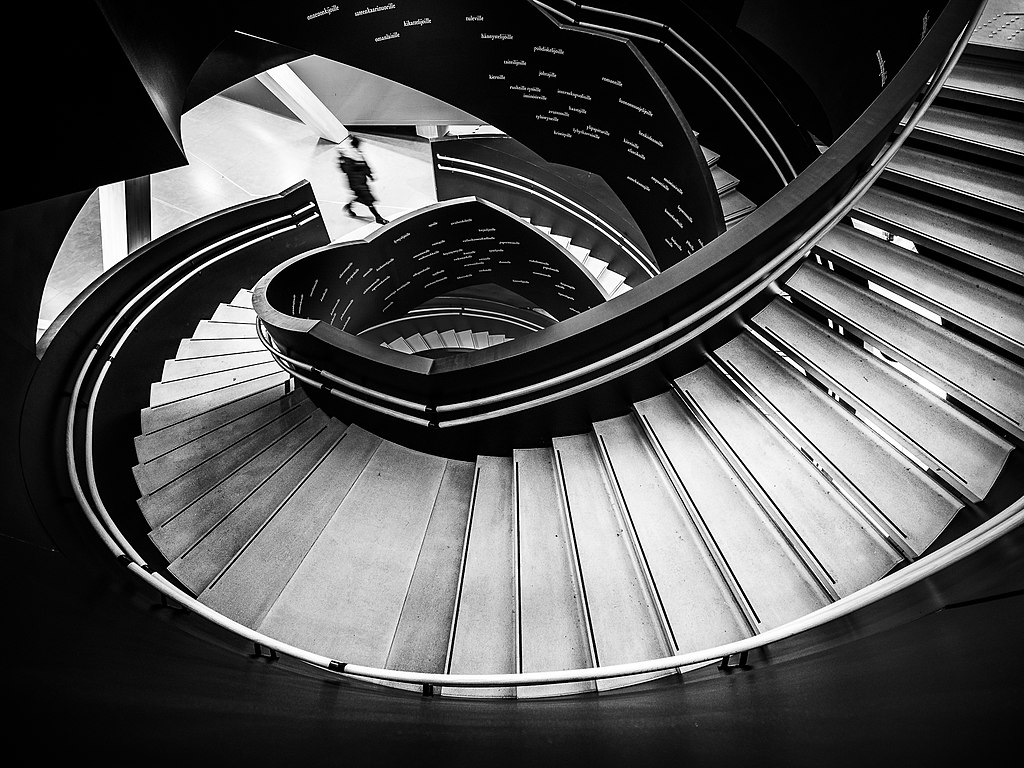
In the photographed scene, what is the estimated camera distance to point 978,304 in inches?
108

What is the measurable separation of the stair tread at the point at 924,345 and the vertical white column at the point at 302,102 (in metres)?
10.3

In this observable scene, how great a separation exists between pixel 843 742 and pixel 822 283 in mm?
2467

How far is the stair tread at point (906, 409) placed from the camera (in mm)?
2307

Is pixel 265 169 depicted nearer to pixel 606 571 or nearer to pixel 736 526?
pixel 606 571

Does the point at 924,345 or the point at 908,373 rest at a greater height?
the point at 924,345

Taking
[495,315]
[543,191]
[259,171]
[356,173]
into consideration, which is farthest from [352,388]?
[495,315]

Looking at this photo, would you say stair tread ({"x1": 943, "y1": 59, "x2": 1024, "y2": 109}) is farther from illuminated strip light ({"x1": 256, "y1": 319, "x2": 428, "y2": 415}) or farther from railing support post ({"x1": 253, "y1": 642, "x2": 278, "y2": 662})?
railing support post ({"x1": 253, "y1": 642, "x2": 278, "y2": 662})

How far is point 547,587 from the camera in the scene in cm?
305

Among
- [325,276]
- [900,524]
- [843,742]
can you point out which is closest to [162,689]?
[843,742]

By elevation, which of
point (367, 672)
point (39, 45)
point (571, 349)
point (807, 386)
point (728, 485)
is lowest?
point (367, 672)

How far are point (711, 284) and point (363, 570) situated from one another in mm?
2430

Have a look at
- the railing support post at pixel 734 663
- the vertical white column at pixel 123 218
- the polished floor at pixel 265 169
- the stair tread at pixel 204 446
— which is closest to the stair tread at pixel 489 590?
the railing support post at pixel 734 663

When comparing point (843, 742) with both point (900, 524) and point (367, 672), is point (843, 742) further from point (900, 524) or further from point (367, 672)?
point (367, 672)

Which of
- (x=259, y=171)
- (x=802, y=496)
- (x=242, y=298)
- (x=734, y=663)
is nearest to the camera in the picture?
(x=734, y=663)
